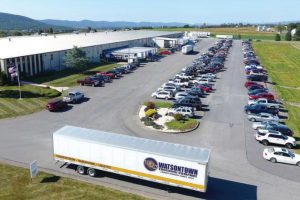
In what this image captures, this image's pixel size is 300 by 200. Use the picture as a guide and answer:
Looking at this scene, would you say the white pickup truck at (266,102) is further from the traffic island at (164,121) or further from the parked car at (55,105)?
the parked car at (55,105)

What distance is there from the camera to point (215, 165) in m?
28.3

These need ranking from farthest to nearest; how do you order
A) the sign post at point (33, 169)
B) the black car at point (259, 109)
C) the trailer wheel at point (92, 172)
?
the black car at point (259, 109)
the trailer wheel at point (92, 172)
the sign post at point (33, 169)

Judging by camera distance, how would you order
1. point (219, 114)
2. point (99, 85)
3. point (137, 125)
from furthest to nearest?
1. point (99, 85)
2. point (219, 114)
3. point (137, 125)

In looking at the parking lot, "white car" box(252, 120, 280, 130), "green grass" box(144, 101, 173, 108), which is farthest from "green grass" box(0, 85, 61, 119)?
"white car" box(252, 120, 280, 130)

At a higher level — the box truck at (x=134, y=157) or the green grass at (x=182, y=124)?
the box truck at (x=134, y=157)

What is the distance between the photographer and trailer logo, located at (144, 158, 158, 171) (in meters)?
22.9

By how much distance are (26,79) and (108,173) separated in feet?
133

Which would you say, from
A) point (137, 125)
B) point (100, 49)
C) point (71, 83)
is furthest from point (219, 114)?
point (100, 49)

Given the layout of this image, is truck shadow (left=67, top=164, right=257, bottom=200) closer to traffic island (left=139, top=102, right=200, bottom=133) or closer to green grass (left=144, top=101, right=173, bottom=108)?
traffic island (left=139, top=102, right=200, bottom=133)

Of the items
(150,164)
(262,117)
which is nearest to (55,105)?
(150,164)

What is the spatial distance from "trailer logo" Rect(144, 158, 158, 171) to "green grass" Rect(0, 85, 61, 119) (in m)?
24.8

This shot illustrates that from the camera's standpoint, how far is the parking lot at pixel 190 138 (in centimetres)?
2458

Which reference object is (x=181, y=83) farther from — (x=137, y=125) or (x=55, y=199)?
(x=55, y=199)

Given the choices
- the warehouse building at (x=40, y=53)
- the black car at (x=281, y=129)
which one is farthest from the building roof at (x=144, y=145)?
the warehouse building at (x=40, y=53)
